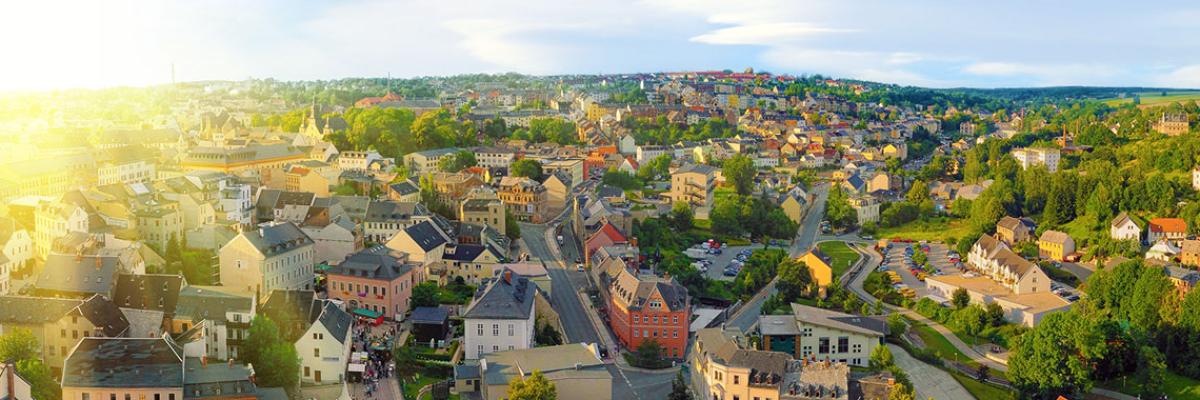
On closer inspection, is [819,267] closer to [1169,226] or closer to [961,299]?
[961,299]

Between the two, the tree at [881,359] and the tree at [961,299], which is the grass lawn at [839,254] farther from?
the tree at [881,359]

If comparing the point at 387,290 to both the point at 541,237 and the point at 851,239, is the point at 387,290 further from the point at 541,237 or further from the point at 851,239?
the point at 851,239

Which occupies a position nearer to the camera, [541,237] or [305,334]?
[305,334]

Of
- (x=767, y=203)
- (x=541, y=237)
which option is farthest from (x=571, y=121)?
(x=541, y=237)

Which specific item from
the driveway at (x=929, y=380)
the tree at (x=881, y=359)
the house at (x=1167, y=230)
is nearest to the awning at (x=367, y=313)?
the tree at (x=881, y=359)

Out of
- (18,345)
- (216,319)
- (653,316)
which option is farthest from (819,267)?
(18,345)

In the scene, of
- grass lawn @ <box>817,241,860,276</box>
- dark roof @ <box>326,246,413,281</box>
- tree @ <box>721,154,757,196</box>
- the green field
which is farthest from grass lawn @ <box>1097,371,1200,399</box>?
the green field
